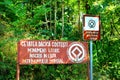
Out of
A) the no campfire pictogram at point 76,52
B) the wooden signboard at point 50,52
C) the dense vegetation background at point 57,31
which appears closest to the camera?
the wooden signboard at point 50,52

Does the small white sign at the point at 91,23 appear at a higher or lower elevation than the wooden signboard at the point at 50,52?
higher

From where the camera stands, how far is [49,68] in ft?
36.6

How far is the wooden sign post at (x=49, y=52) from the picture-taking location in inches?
335

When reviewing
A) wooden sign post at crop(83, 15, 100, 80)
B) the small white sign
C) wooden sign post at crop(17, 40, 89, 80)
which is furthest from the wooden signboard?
the small white sign

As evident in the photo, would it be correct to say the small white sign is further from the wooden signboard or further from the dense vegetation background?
the dense vegetation background

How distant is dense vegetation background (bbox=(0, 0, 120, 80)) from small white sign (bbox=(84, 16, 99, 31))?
2.83 metres

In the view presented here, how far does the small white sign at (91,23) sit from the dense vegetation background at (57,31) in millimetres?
2829

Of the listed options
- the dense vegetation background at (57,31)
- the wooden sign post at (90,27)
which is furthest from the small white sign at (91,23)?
the dense vegetation background at (57,31)

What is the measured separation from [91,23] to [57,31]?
4.97 meters

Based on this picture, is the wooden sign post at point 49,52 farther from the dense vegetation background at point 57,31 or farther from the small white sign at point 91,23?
the dense vegetation background at point 57,31

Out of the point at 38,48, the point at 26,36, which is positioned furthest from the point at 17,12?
the point at 38,48

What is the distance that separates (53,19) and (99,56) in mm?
2391

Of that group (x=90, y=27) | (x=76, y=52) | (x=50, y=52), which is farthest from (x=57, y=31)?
(x=90, y=27)

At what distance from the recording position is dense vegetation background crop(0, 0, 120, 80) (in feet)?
36.2
